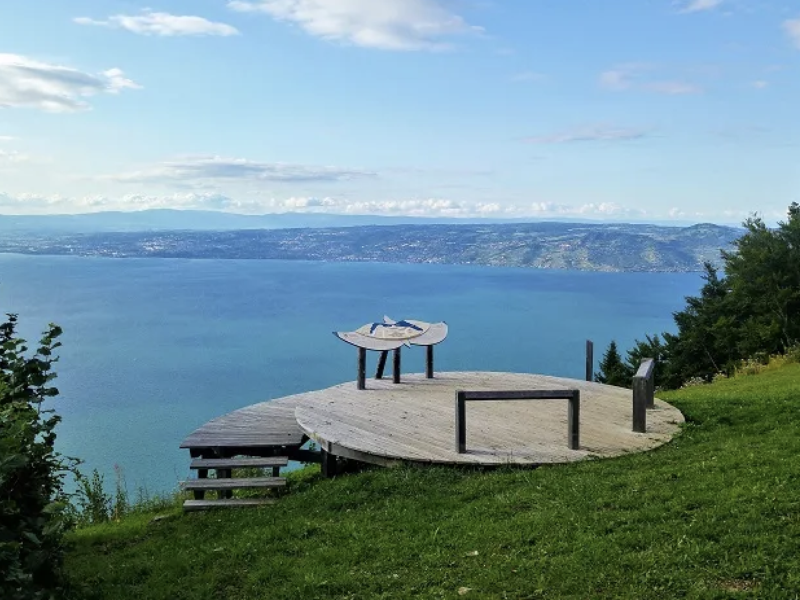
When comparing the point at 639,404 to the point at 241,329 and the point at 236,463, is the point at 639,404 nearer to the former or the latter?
the point at 236,463

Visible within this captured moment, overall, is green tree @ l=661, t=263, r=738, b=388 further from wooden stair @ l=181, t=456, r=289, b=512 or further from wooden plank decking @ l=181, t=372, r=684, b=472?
wooden stair @ l=181, t=456, r=289, b=512

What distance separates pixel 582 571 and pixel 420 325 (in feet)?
25.5

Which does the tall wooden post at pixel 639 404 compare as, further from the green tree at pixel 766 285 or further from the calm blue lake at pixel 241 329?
the green tree at pixel 766 285

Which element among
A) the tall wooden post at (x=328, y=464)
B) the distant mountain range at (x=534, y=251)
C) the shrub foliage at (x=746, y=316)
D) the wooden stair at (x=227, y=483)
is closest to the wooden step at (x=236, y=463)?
the wooden stair at (x=227, y=483)

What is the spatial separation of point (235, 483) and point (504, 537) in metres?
3.52

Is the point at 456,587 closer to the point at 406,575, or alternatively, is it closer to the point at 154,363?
the point at 406,575

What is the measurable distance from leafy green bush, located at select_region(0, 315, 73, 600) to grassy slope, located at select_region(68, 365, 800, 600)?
0.95 metres

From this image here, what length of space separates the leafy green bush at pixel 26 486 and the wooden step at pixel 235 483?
7.32 ft

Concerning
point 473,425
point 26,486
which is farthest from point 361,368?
point 26,486

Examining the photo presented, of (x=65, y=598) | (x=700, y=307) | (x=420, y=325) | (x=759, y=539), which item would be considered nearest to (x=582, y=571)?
(x=759, y=539)

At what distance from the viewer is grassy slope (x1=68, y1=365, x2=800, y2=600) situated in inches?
164

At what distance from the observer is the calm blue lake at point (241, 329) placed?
1374 inches

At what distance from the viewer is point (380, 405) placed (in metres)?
9.56

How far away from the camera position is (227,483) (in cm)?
745
